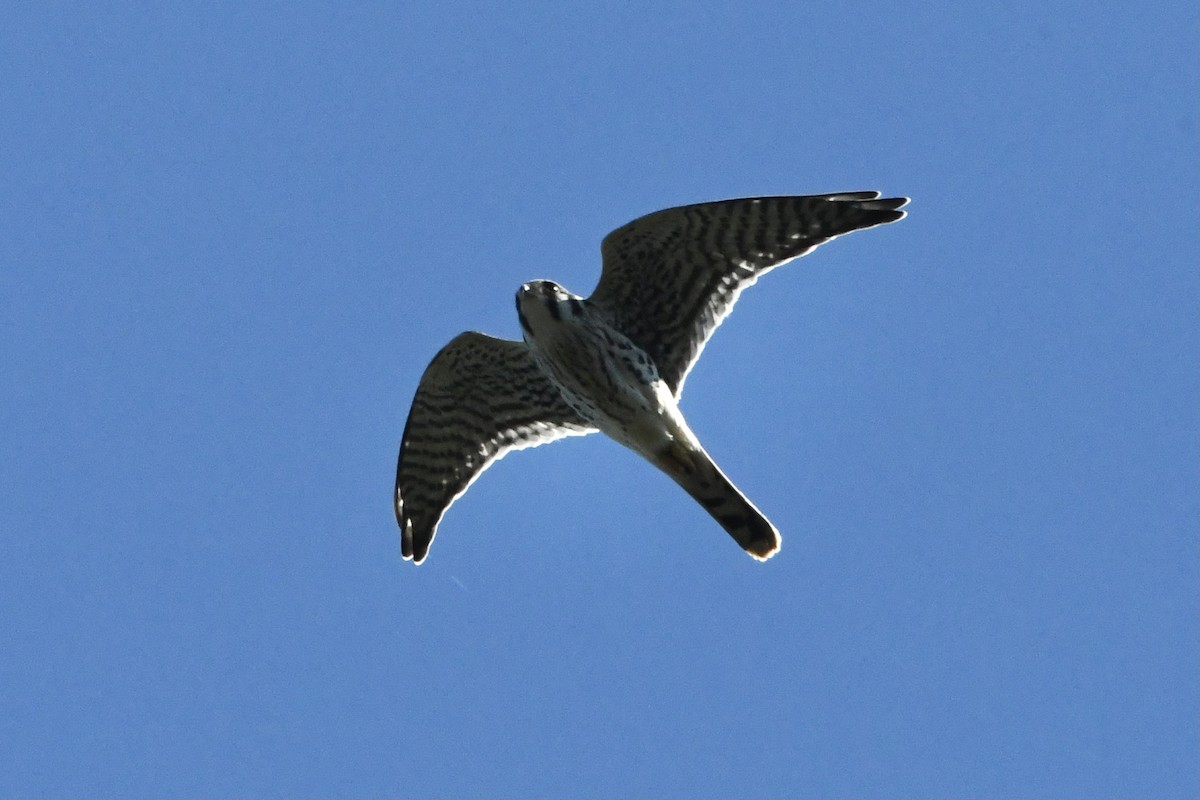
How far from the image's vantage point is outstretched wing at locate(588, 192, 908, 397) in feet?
37.8

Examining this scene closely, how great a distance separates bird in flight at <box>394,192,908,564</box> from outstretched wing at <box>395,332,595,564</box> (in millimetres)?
17

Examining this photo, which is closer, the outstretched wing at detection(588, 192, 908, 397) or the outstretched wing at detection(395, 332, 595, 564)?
the outstretched wing at detection(588, 192, 908, 397)

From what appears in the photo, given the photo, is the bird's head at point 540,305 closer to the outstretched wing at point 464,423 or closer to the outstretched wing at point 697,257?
the outstretched wing at point 697,257

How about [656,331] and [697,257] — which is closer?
[697,257]

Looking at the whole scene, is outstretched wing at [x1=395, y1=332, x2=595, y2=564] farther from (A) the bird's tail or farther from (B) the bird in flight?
(A) the bird's tail

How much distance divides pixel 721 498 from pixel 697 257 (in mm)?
1755

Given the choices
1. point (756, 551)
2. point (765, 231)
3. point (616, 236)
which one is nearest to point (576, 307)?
point (616, 236)

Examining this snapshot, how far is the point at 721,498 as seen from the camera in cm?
1159

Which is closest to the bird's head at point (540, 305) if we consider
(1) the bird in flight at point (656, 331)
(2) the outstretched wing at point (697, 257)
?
(1) the bird in flight at point (656, 331)

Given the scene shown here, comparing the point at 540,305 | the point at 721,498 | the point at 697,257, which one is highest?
the point at 697,257

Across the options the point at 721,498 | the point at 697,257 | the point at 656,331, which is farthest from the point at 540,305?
the point at 721,498

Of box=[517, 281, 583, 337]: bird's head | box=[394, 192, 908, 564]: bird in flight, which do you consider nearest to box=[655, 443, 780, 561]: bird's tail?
box=[394, 192, 908, 564]: bird in flight

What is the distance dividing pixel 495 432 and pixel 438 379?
0.61 metres

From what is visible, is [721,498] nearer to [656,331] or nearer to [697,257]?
[656,331]
